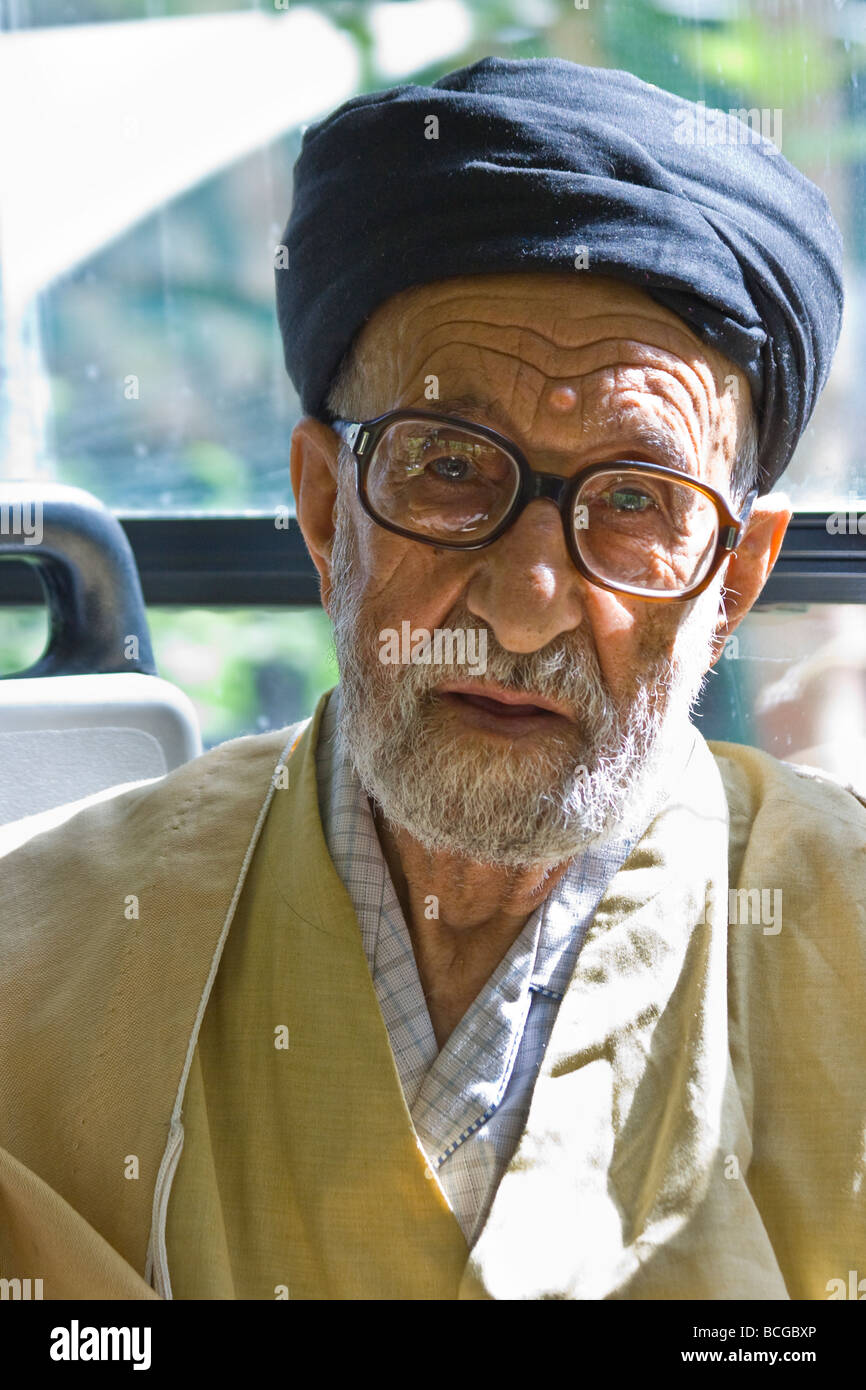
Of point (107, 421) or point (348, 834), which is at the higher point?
point (107, 421)

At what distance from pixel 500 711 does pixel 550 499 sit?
206 mm

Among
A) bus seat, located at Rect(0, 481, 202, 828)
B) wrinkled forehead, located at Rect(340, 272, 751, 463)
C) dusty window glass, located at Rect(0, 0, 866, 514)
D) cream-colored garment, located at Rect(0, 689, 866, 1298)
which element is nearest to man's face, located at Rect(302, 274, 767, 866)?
wrinkled forehead, located at Rect(340, 272, 751, 463)

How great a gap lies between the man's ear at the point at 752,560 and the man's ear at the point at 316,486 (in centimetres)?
45

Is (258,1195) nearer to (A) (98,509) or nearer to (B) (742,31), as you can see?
(A) (98,509)

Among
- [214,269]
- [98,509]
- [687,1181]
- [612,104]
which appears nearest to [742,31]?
[612,104]

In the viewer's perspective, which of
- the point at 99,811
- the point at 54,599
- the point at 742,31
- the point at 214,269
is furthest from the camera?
the point at 214,269

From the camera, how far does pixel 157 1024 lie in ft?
4.10

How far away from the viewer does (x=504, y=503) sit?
1.24 metres

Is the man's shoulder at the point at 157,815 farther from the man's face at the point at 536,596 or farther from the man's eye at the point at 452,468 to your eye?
the man's eye at the point at 452,468

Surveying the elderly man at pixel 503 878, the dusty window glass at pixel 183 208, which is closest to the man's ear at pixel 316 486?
the elderly man at pixel 503 878

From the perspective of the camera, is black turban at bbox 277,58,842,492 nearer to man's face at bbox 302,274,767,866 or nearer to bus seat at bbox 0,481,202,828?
man's face at bbox 302,274,767,866

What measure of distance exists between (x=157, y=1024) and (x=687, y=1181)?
51 centimetres

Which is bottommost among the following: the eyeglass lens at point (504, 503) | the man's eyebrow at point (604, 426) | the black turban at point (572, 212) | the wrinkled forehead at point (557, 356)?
the eyeglass lens at point (504, 503)

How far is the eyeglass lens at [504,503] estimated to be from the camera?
4.09 feet
